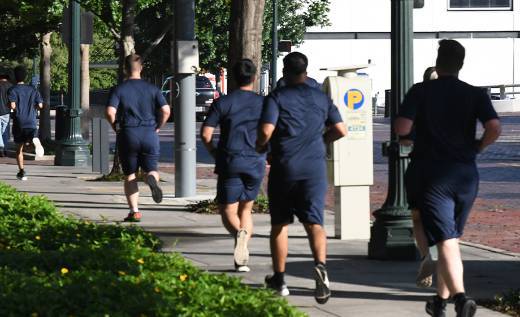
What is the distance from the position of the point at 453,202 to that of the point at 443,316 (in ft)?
2.34

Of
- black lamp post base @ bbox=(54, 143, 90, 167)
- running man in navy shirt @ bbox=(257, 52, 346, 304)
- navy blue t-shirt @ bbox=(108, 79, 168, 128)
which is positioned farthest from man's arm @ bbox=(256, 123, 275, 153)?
black lamp post base @ bbox=(54, 143, 90, 167)

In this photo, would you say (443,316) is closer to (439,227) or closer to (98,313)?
(439,227)

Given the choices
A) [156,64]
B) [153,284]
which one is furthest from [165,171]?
[156,64]

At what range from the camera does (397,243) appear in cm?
1159

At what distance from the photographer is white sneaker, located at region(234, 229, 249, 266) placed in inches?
414

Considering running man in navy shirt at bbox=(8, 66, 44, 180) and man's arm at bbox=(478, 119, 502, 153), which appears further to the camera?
running man in navy shirt at bbox=(8, 66, 44, 180)

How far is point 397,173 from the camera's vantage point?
38.8 feet

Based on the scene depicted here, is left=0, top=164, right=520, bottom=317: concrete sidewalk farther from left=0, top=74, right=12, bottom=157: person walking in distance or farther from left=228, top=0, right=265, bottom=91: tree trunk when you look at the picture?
left=0, top=74, right=12, bottom=157: person walking in distance

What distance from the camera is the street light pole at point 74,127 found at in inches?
1013

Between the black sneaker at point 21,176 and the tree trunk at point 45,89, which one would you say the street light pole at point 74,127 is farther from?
the tree trunk at point 45,89

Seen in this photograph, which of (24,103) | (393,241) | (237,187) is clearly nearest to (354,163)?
(393,241)

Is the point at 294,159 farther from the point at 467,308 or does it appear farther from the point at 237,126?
the point at 467,308

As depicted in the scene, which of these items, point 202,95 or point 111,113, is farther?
point 202,95

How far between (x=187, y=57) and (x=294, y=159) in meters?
8.56
